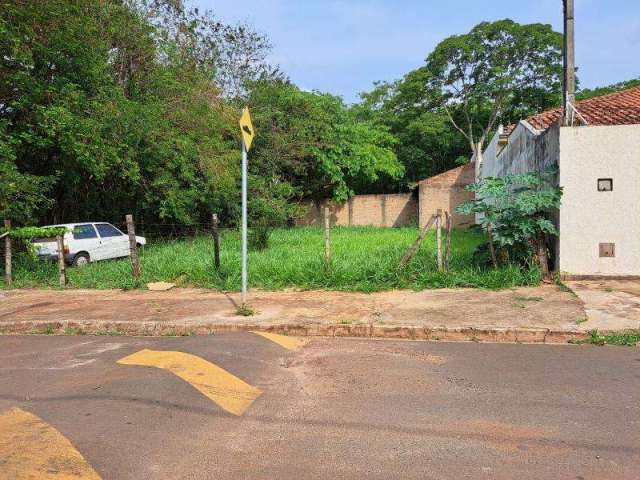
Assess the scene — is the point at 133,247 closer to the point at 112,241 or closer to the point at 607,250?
the point at 112,241

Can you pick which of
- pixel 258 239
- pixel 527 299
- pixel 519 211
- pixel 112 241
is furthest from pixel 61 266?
pixel 519 211

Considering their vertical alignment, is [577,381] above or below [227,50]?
below

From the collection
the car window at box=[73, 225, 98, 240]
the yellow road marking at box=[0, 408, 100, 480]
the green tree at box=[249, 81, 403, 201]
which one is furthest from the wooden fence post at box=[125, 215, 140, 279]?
the green tree at box=[249, 81, 403, 201]

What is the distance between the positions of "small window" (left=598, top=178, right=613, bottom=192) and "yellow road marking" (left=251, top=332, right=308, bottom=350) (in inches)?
237

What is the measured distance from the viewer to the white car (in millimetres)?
13734

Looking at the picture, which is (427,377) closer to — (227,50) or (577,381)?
(577,381)

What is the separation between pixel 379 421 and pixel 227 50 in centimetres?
2327

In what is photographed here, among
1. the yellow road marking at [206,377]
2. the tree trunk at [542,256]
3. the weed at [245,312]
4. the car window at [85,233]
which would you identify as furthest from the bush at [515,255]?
the car window at [85,233]

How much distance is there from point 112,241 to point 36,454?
13.1 m

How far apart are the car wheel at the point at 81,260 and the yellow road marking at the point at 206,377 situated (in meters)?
9.76

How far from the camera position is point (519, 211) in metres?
9.16

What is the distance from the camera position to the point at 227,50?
24.1m

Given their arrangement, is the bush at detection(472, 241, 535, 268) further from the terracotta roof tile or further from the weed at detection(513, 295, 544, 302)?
the terracotta roof tile

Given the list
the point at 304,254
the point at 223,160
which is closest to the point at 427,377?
the point at 304,254
